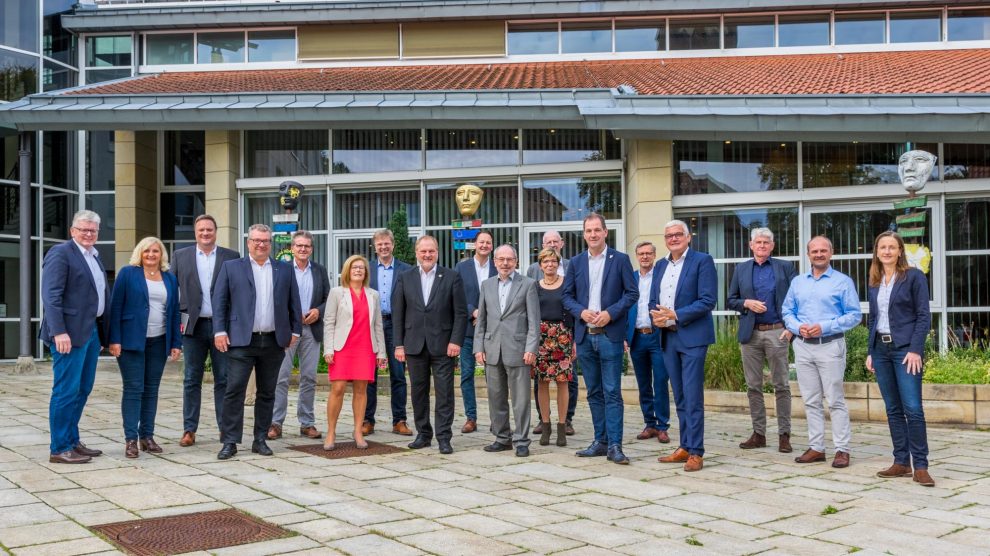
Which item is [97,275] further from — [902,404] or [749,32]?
[749,32]

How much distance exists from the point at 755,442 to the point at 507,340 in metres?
2.49

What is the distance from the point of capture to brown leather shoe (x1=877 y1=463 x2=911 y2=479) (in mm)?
6848

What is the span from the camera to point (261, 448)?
7707 millimetres

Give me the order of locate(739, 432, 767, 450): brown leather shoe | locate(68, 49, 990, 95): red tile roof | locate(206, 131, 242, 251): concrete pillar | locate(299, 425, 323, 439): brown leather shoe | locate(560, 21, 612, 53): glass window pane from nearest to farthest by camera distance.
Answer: locate(739, 432, 767, 450): brown leather shoe, locate(299, 425, 323, 439): brown leather shoe, locate(68, 49, 990, 95): red tile roof, locate(206, 131, 242, 251): concrete pillar, locate(560, 21, 612, 53): glass window pane

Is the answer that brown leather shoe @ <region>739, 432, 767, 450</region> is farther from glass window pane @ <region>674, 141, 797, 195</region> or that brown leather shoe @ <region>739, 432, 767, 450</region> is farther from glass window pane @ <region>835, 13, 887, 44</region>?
glass window pane @ <region>835, 13, 887, 44</region>

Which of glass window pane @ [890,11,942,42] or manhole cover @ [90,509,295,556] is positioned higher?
glass window pane @ [890,11,942,42]

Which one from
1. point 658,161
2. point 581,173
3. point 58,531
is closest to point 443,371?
point 58,531

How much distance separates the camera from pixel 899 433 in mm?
6910

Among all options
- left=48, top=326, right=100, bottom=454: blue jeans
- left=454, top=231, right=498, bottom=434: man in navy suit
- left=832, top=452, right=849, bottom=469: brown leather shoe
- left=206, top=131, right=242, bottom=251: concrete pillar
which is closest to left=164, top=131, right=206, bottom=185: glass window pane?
left=206, top=131, right=242, bottom=251: concrete pillar

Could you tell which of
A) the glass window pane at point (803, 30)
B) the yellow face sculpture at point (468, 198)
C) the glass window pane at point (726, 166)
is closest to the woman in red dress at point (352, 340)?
the yellow face sculpture at point (468, 198)

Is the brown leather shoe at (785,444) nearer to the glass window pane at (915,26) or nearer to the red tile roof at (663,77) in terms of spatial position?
the red tile roof at (663,77)

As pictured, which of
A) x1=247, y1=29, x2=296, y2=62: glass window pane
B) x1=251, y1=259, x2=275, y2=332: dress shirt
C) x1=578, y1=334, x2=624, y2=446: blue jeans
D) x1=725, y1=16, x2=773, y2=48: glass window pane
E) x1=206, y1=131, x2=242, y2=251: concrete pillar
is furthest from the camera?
x1=247, y1=29, x2=296, y2=62: glass window pane

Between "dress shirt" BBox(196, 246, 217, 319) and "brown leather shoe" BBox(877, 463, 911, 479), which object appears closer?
"brown leather shoe" BBox(877, 463, 911, 479)

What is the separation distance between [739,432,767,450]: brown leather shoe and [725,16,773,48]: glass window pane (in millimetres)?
11588
